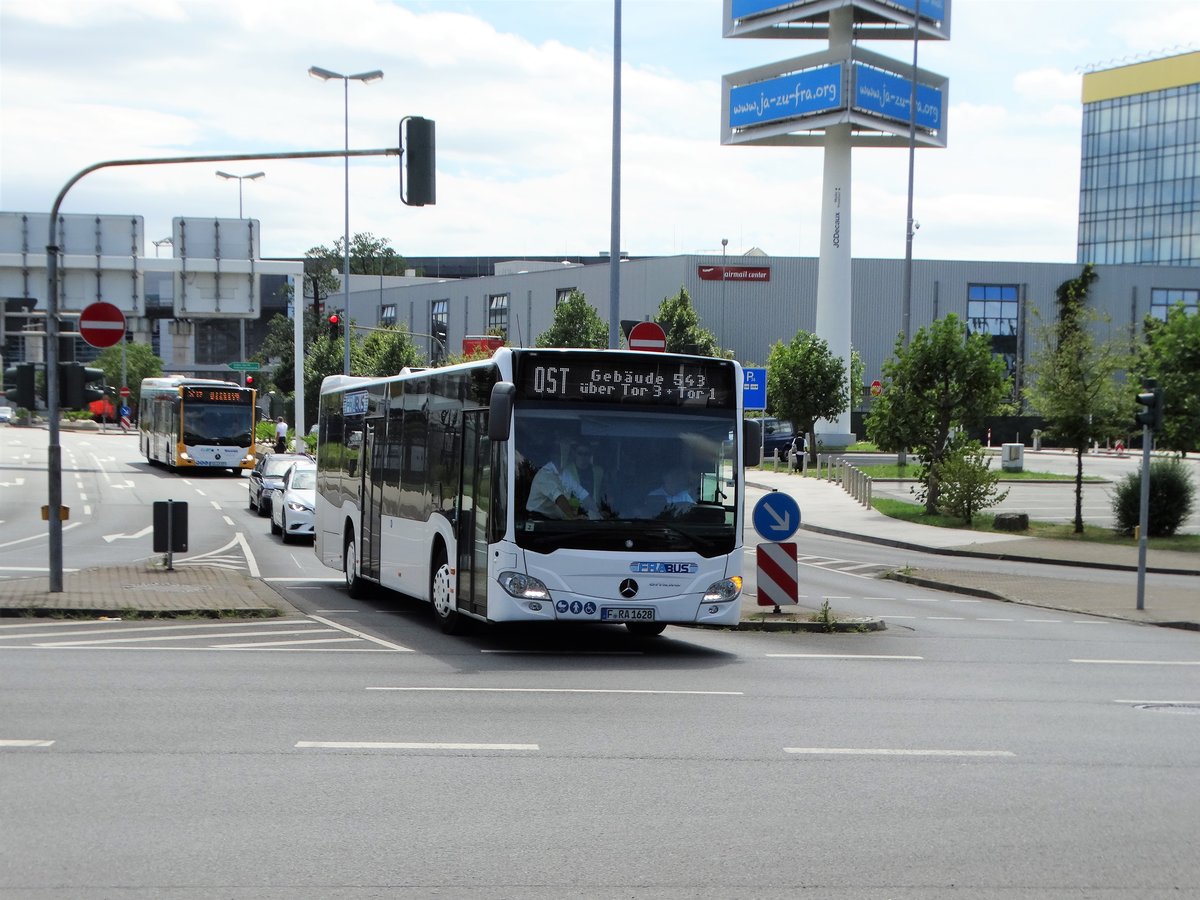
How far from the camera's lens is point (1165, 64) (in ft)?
416

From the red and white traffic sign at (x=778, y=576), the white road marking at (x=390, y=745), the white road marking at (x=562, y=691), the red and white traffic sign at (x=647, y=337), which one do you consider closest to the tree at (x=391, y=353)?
the red and white traffic sign at (x=647, y=337)

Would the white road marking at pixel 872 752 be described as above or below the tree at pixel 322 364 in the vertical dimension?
below

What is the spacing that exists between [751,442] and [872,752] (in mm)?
5620

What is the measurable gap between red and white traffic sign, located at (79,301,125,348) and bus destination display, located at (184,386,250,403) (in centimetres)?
3237

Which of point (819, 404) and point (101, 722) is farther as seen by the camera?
point (819, 404)

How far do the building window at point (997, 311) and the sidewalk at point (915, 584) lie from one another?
6250 centimetres

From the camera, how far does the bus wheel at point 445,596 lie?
15.1m

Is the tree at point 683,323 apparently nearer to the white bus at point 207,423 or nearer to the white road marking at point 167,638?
the white bus at point 207,423

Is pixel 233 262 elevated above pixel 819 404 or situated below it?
above

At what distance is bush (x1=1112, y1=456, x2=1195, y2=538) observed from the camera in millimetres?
32938

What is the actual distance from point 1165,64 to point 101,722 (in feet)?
436

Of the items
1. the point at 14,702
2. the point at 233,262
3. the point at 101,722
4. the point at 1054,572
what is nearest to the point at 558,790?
the point at 101,722

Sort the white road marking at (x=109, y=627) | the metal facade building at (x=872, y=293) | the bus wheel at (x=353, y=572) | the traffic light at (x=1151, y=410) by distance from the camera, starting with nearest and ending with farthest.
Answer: the white road marking at (x=109, y=627), the bus wheel at (x=353, y=572), the traffic light at (x=1151, y=410), the metal facade building at (x=872, y=293)

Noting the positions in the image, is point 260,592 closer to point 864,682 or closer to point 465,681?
point 465,681
